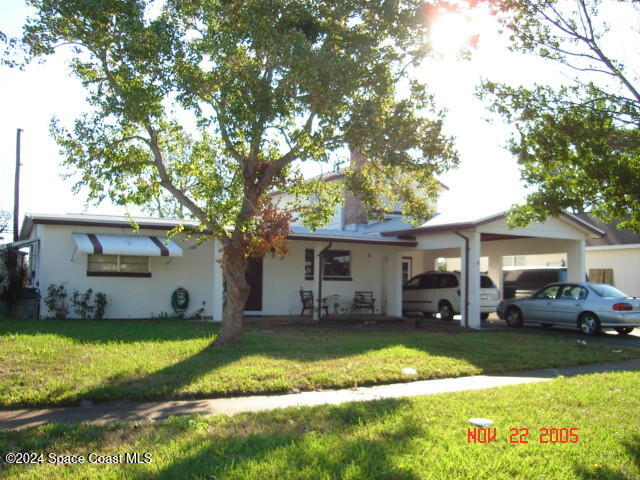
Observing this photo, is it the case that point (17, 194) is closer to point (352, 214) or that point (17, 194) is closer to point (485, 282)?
point (352, 214)

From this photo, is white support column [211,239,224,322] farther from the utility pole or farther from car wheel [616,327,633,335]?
the utility pole

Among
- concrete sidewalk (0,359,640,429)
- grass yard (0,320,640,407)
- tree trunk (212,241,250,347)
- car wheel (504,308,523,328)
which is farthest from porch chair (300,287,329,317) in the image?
concrete sidewalk (0,359,640,429)

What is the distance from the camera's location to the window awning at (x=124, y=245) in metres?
15.8

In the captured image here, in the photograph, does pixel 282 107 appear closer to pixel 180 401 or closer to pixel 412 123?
pixel 412 123

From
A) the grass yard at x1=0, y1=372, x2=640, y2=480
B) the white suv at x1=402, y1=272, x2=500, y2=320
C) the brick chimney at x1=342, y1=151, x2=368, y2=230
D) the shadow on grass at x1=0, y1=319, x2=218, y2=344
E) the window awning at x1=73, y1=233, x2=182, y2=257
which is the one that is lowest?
the grass yard at x1=0, y1=372, x2=640, y2=480

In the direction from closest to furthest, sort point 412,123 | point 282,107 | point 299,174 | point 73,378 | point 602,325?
1. point 73,378
2. point 282,107
3. point 412,123
4. point 299,174
5. point 602,325

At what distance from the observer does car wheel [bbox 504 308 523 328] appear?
733 inches

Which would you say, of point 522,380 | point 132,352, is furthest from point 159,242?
point 522,380

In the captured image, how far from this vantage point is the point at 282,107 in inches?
410

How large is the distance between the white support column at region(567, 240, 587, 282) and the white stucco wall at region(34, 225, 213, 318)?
1295cm

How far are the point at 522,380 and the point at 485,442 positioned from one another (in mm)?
4384

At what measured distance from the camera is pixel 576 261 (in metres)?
21.0

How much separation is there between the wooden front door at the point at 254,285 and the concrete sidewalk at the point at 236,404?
1055cm

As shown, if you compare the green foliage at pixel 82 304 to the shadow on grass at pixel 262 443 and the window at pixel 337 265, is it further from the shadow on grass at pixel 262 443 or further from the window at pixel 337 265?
the shadow on grass at pixel 262 443
